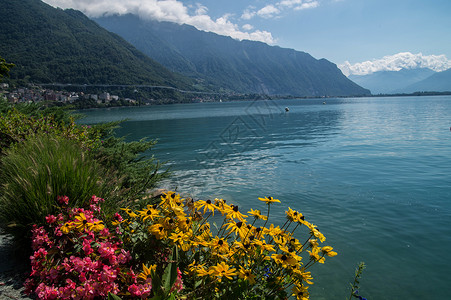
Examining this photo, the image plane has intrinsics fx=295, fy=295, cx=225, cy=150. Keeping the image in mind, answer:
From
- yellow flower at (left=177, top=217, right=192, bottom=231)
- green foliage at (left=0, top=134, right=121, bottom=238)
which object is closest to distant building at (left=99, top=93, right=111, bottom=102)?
green foliage at (left=0, top=134, right=121, bottom=238)

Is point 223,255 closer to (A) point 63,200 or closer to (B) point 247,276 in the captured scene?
(B) point 247,276

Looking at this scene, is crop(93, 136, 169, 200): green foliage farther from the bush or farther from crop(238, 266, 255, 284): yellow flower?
crop(238, 266, 255, 284): yellow flower

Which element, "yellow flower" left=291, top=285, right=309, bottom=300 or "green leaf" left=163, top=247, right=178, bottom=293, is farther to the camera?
"yellow flower" left=291, top=285, right=309, bottom=300

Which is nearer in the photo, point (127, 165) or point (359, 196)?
point (127, 165)

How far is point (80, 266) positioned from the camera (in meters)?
2.52

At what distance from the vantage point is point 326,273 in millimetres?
7023

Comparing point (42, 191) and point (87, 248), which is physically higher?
point (42, 191)

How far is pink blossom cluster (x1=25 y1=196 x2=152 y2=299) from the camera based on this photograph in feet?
8.00

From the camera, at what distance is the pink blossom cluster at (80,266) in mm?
2439

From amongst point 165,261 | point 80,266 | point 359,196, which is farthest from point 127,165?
point 359,196

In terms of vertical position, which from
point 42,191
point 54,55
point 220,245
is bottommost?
point 220,245

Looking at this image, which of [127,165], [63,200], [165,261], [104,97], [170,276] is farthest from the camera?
[104,97]

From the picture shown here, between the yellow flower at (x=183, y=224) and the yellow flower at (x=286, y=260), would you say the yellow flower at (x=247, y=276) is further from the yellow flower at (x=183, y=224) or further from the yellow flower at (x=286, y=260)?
the yellow flower at (x=183, y=224)

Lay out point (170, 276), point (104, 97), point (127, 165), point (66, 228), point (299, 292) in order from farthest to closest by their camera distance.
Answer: point (104, 97), point (127, 165), point (66, 228), point (299, 292), point (170, 276)
